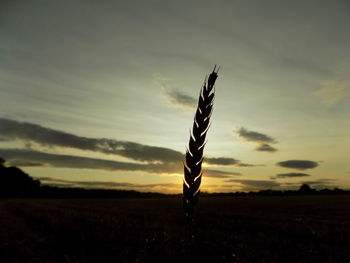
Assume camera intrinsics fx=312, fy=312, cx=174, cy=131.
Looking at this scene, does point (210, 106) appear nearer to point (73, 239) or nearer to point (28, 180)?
point (73, 239)

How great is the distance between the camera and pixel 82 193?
3701 inches

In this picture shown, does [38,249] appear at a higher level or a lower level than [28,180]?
lower

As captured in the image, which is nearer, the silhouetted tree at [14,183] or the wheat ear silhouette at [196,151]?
the wheat ear silhouette at [196,151]

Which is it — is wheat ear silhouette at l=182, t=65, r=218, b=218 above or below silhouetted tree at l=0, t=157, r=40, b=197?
below

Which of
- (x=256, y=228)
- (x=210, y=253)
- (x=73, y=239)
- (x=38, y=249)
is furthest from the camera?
(x=256, y=228)

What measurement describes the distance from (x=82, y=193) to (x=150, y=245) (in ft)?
304

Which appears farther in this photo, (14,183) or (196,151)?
(14,183)

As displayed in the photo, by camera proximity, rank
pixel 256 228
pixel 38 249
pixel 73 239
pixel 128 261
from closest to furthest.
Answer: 1. pixel 128 261
2. pixel 38 249
3. pixel 73 239
4. pixel 256 228

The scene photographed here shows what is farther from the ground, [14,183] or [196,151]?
[14,183]

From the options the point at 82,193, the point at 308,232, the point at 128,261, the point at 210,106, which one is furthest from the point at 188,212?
the point at 82,193

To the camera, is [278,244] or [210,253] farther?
[278,244]

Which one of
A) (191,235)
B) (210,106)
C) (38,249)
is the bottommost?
(38,249)

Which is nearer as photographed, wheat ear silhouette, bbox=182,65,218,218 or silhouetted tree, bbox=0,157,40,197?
wheat ear silhouette, bbox=182,65,218,218

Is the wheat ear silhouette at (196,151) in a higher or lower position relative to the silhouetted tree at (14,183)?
lower
